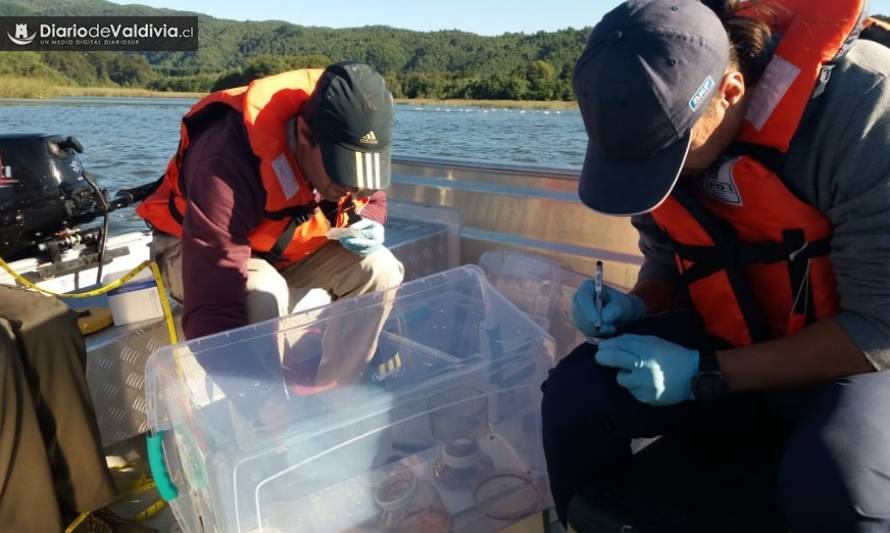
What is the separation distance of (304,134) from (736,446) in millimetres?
1342

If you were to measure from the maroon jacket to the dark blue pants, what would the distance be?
2.87 feet

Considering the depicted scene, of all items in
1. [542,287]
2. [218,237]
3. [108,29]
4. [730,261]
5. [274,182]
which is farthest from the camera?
[108,29]

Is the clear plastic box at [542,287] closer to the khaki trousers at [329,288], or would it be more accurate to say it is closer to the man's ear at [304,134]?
the khaki trousers at [329,288]

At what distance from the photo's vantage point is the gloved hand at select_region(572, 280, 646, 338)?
58.2 inches

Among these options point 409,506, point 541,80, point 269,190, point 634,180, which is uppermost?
point 541,80

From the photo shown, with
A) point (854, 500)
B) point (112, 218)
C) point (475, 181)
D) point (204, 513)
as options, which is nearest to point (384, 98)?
point (475, 181)

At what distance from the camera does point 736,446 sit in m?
1.32

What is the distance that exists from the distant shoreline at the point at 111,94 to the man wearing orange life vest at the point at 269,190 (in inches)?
81.4

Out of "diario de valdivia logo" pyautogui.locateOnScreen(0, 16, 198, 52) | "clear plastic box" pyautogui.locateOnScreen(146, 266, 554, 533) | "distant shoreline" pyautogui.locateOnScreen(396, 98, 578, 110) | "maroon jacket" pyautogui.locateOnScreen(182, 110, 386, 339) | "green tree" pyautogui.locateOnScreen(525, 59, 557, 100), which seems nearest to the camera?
"clear plastic box" pyautogui.locateOnScreen(146, 266, 554, 533)

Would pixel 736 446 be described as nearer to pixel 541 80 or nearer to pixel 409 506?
pixel 409 506

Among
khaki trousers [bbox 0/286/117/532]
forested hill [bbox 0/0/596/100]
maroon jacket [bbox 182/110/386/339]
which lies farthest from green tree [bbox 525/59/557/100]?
khaki trousers [bbox 0/286/117/532]

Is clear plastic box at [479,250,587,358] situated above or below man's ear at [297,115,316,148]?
below

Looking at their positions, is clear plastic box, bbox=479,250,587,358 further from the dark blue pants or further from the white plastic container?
the white plastic container

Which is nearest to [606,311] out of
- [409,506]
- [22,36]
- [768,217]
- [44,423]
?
[768,217]
